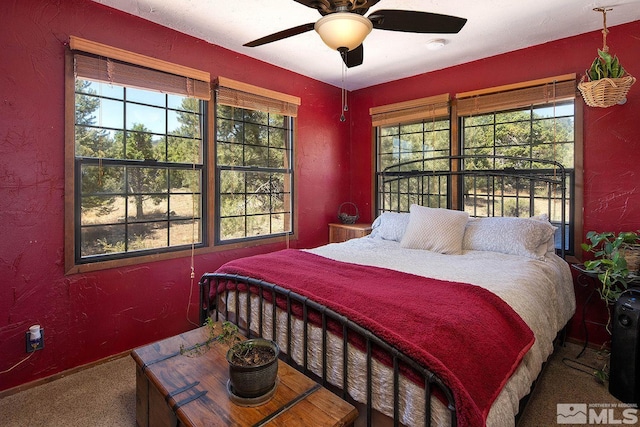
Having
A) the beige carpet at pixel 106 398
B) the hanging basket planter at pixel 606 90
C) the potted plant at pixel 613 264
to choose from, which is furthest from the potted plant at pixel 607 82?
the beige carpet at pixel 106 398

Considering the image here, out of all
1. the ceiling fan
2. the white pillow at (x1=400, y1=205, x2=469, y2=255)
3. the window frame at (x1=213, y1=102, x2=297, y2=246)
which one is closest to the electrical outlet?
the window frame at (x1=213, y1=102, x2=297, y2=246)

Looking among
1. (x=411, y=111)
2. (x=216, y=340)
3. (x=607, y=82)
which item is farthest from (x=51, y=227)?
(x=607, y=82)

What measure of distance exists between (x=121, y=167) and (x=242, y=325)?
1.55 metres

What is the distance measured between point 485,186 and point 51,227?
11.8 feet

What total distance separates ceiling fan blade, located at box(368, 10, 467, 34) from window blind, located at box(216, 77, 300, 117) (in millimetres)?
1722

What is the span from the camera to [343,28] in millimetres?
1589

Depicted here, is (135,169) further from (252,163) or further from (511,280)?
(511,280)

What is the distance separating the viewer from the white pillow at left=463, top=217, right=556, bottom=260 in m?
2.56

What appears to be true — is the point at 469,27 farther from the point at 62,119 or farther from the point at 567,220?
the point at 62,119

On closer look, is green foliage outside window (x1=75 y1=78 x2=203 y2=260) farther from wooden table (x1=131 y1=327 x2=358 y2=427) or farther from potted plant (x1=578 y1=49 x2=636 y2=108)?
potted plant (x1=578 y1=49 x2=636 y2=108)

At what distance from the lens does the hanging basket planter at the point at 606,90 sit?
2275 mm

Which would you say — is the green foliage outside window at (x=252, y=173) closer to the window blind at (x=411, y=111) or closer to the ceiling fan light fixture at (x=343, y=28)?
the window blind at (x=411, y=111)

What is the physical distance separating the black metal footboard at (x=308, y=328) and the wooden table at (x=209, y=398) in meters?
0.14

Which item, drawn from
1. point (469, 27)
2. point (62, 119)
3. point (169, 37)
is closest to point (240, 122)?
point (169, 37)
